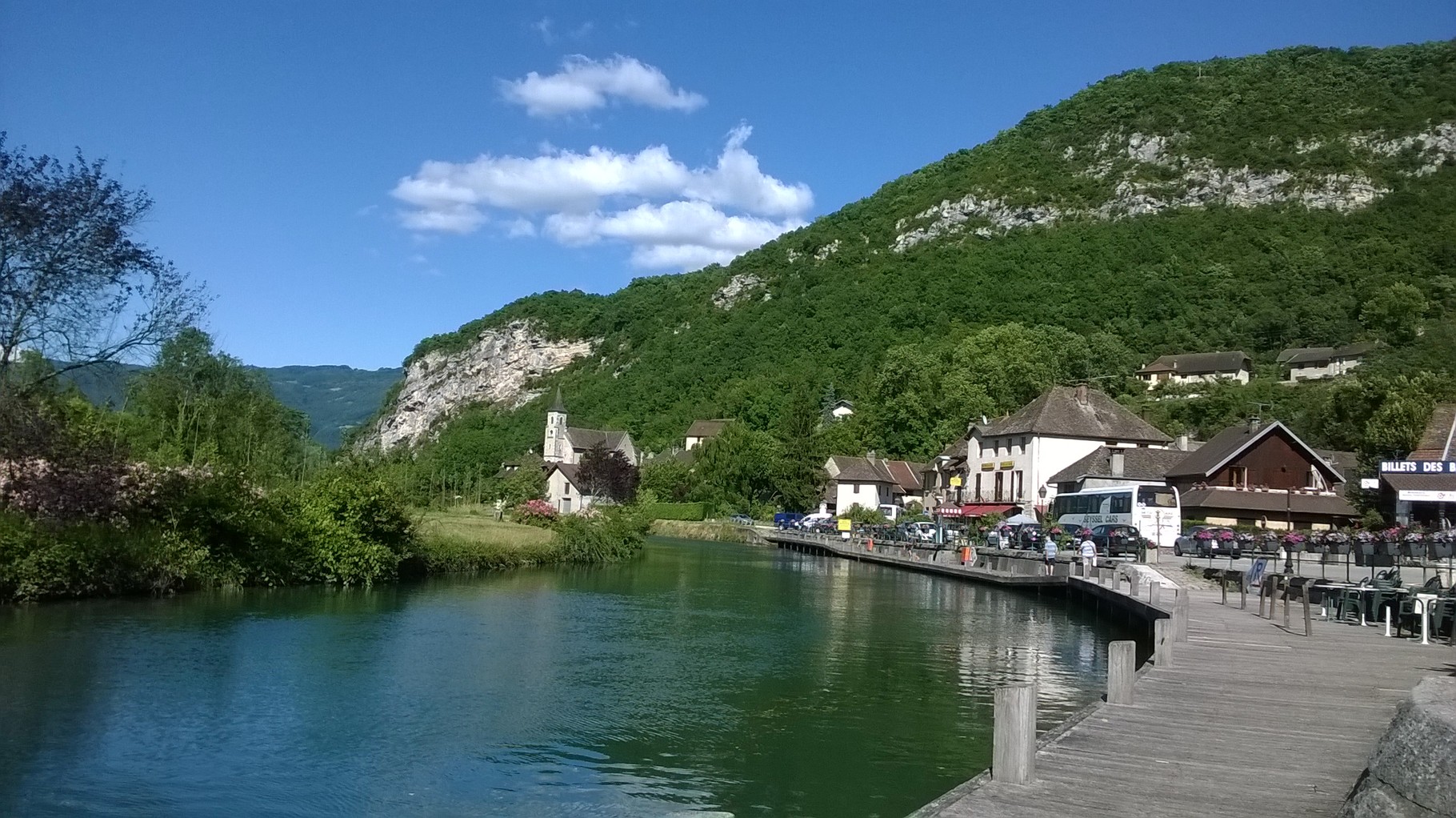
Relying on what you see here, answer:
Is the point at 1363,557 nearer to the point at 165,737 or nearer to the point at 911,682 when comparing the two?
the point at 911,682

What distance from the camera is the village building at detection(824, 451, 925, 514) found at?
96188mm

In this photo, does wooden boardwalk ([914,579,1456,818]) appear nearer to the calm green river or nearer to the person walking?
the calm green river

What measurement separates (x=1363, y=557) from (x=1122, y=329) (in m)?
81.3

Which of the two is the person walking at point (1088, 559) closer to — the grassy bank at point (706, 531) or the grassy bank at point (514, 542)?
the grassy bank at point (514, 542)

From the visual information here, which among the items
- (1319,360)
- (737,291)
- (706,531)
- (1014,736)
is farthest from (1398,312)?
(1014,736)

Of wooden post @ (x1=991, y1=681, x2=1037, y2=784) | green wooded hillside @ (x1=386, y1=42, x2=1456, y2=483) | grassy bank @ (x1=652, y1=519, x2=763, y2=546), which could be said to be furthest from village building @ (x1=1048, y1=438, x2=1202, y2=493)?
wooden post @ (x1=991, y1=681, x2=1037, y2=784)

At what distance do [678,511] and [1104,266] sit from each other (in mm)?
57101

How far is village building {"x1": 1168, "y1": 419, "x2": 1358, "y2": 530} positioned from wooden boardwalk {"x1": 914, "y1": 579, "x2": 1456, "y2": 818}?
40.3 m

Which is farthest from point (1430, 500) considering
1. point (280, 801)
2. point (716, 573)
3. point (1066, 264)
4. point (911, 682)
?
point (1066, 264)

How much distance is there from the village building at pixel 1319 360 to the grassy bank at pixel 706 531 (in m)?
56.6

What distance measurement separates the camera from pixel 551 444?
475ft

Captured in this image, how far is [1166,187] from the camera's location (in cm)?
12962

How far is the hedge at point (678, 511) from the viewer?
99.9 metres

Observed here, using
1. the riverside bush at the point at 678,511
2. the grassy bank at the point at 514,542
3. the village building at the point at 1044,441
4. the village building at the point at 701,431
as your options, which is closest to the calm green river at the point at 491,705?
the grassy bank at the point at 514,542
